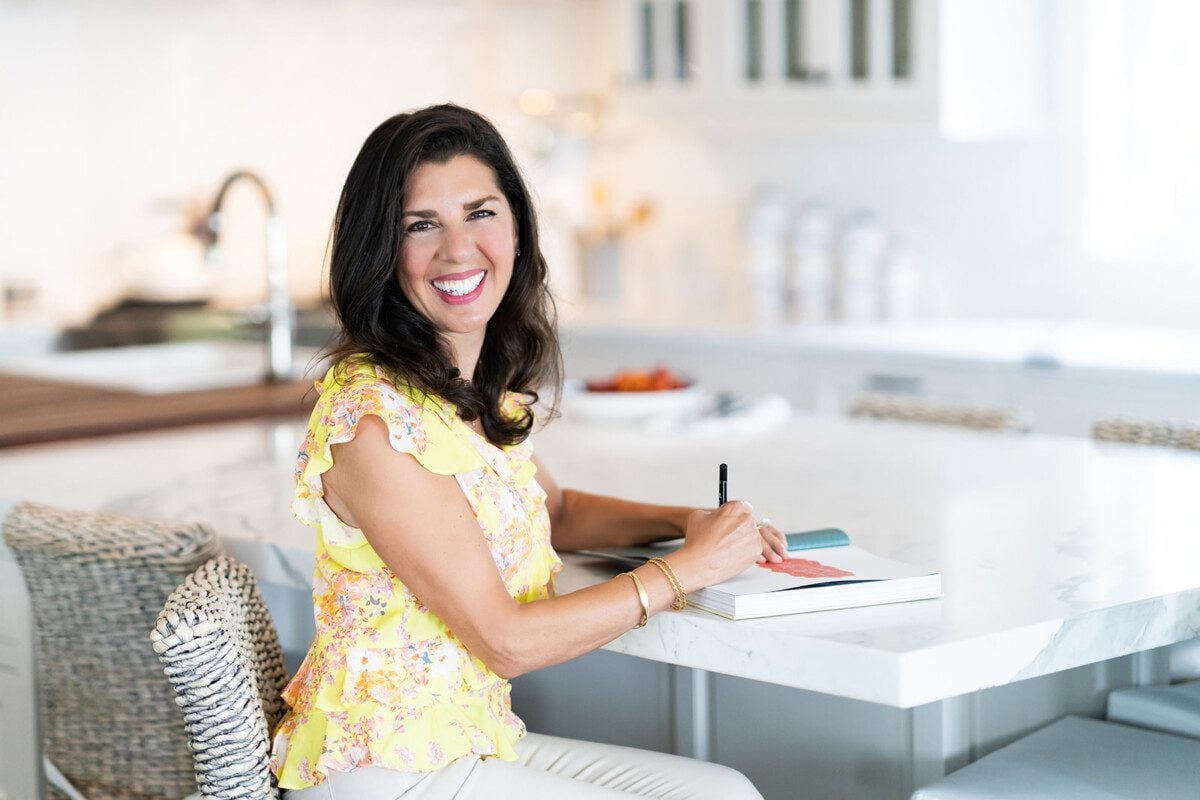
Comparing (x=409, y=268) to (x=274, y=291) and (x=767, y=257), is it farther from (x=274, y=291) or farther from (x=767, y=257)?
(x=767, y=257)

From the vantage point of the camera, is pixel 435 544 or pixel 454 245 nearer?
pixel 435 544

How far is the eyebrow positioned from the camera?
1.71 m

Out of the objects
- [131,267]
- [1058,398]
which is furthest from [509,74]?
[1058,398]

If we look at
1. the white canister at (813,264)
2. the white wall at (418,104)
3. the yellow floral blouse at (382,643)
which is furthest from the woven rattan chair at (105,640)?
the white canister at (813,264)

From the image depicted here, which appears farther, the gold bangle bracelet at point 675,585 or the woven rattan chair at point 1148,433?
the woven rattan chair at point 1148,433

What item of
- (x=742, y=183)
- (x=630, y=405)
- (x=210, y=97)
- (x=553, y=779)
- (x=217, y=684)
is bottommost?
(x=553, y=779)

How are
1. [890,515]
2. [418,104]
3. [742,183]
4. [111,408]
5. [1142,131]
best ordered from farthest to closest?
[418,104] < [742,183] < [1142,131] < [111,408] < [890,515]

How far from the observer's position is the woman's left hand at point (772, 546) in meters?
1.72

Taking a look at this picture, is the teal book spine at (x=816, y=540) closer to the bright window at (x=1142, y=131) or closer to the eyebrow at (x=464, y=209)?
the eyebrow at (x=464, y=209)

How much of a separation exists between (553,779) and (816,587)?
1.18 feet

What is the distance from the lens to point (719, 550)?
1631mm

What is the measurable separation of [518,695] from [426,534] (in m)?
0.70

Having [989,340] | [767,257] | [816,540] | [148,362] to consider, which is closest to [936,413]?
[989,340]

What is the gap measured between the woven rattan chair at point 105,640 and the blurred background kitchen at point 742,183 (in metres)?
1.43
